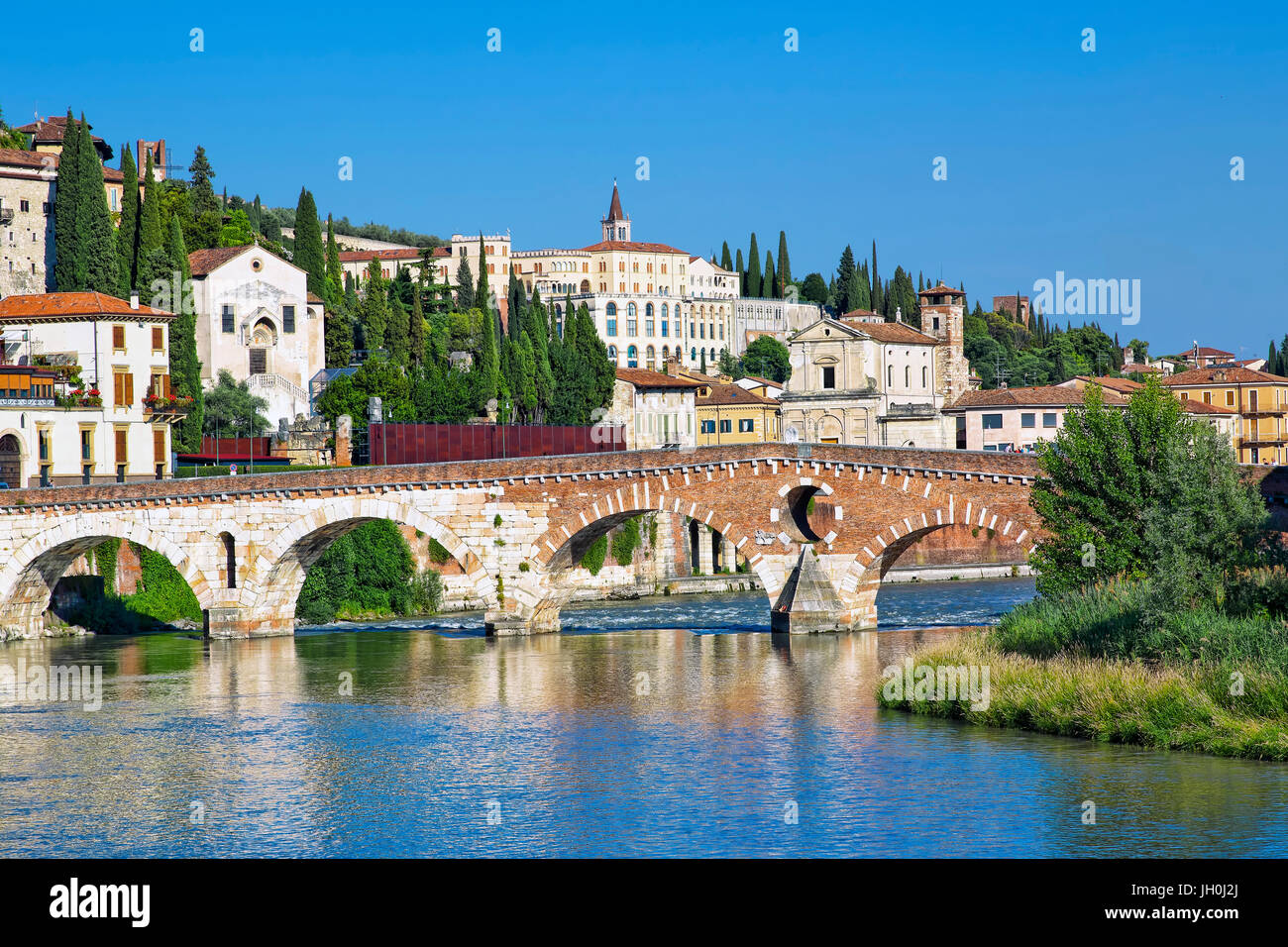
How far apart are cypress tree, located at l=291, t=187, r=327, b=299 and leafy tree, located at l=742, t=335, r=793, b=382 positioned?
51.9 m

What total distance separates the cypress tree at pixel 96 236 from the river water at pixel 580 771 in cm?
3495

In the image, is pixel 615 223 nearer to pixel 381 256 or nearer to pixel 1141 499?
pixel 381 256

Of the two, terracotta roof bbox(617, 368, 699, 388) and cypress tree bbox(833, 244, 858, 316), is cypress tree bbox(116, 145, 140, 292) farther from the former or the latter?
cypress tree bbox(833, 244, 858, 316)

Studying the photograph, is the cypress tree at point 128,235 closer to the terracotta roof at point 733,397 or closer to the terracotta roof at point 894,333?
the terracotta roof at point 733,397

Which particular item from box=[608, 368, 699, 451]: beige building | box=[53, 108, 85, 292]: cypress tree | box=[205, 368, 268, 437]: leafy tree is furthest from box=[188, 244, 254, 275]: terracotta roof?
box=[608, 368, 699, 451]: beige building

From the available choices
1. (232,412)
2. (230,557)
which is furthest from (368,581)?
(232,412)

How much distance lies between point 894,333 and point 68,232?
1855 inches

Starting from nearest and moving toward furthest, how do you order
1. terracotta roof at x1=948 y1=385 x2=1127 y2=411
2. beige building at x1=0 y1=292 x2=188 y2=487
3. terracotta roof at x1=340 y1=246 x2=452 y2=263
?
beige building at x1=0 y1=292 x2=188 y2=487
terracotta roof at x1=948 y1=385 x2=1127 y2=411
terracotta roof at x1=340 y1=246 x2=452 y2=263

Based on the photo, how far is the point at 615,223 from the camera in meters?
190

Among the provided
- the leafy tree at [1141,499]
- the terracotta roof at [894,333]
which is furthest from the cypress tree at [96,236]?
the leafy tree at [1141,499]

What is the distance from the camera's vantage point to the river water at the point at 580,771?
893 inches

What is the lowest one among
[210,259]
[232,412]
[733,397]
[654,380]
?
[232,412]

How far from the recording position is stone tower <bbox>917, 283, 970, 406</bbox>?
102 meters

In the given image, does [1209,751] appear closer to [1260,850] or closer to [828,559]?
[1260,850]
